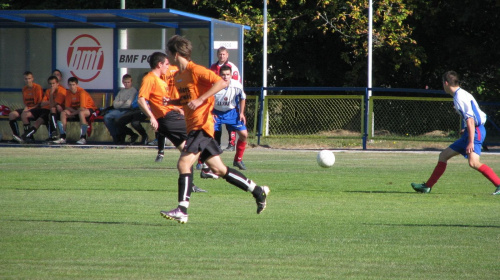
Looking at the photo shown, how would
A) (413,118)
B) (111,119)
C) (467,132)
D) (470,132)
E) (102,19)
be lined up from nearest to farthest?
(470,132) → (467,132) → (111,119) → (102,19) → (413,118)

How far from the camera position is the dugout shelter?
2172 cm

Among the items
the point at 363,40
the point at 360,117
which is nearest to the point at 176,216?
the point at 360,117

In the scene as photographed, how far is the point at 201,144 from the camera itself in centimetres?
833

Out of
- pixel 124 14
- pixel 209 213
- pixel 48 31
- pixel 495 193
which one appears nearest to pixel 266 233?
pixel 209 213

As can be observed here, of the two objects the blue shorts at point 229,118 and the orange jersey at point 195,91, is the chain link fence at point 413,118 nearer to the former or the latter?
the blue shorts at point 229,118

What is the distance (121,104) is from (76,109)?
1424 mm

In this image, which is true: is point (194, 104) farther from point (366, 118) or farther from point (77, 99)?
point (366, 118)

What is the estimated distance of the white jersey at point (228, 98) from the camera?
551 inches

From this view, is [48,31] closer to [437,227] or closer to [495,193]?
[495,193]

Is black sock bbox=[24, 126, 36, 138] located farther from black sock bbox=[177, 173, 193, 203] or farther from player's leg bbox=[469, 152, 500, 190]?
black sock bbox=[177, 173, 193, 203]

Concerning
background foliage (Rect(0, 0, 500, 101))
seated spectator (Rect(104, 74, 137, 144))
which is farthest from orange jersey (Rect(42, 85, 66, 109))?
background foliage (Rect(0, 0, 500, 101))

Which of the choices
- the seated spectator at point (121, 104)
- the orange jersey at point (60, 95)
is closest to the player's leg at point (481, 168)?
the seated spectator at point (121, 104)

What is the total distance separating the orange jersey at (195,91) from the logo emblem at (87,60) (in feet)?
49.3

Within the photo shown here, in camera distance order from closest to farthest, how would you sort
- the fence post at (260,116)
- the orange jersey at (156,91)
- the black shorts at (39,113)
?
the orange jersey at (156,91) → the black shorts at (39,113) → the fence post at (260,116)
